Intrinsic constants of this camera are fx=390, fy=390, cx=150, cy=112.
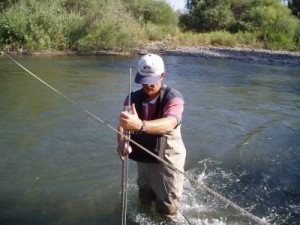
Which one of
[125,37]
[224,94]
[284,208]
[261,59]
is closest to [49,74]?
[224,94]

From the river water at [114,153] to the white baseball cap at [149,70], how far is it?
89 centimetres

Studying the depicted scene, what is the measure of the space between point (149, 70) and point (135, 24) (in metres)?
26.2

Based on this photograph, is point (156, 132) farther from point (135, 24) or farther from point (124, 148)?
point (135, 24)

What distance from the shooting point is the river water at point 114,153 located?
5.54 meters

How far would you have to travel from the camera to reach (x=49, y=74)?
15.5 meters

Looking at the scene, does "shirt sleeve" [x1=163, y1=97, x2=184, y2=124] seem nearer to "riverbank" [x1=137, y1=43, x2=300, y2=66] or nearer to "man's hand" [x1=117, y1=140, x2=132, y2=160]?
"man's hand" [x1=117, y1=140, x2=132, y2=160]

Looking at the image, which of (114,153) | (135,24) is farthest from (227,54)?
(114,153)

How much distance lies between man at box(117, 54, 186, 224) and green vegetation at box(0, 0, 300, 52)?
1901 centimetres

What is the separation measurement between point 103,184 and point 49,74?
10.1 m

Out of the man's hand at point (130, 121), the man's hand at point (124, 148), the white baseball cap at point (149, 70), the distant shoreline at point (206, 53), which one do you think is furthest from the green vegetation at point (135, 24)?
the man's hand at point (130, 121)

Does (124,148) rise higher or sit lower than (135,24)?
lower

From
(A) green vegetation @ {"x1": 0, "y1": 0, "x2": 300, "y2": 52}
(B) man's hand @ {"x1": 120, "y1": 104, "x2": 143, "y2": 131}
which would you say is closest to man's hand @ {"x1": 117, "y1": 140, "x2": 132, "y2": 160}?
(B) man's hand @ {"x1": 120, "y1": 104, "x2": 143, "y2": 131}

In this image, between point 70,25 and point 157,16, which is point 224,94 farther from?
point 157,16

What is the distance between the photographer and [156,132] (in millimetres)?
3529
